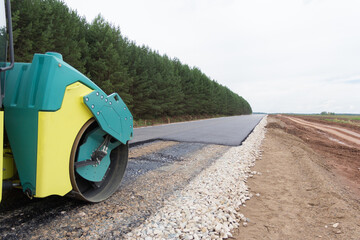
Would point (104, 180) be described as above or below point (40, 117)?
below

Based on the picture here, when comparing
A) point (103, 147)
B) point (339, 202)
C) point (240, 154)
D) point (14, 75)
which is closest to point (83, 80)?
point (14, 75)

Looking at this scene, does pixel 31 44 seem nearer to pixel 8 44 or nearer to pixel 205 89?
pixel 8 44

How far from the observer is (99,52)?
13742 mm

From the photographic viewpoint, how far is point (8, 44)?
1.84 metres

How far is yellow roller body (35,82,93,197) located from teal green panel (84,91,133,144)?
9cm

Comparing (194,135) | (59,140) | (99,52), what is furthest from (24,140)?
(99,52)

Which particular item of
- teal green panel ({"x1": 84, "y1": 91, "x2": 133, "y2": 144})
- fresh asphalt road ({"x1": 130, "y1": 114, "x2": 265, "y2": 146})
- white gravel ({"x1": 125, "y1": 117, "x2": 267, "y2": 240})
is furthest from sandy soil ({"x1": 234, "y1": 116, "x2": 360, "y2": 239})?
fresh asphalt road ({"x1": 130, "y1": 114, "x2": 265, "y2": 146})

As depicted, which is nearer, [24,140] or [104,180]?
[24,140]


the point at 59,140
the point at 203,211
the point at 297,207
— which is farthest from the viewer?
the point at 297,207

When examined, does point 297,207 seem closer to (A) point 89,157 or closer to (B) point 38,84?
(A) point 89,157

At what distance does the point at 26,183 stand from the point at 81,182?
2.98 ft

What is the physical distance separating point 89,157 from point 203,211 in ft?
5.26

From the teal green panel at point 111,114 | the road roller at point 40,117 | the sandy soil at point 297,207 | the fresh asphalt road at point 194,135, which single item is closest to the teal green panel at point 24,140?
the road roller at point 40,117

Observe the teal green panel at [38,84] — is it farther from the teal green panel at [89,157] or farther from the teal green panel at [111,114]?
the teal green panel at [89,157]
